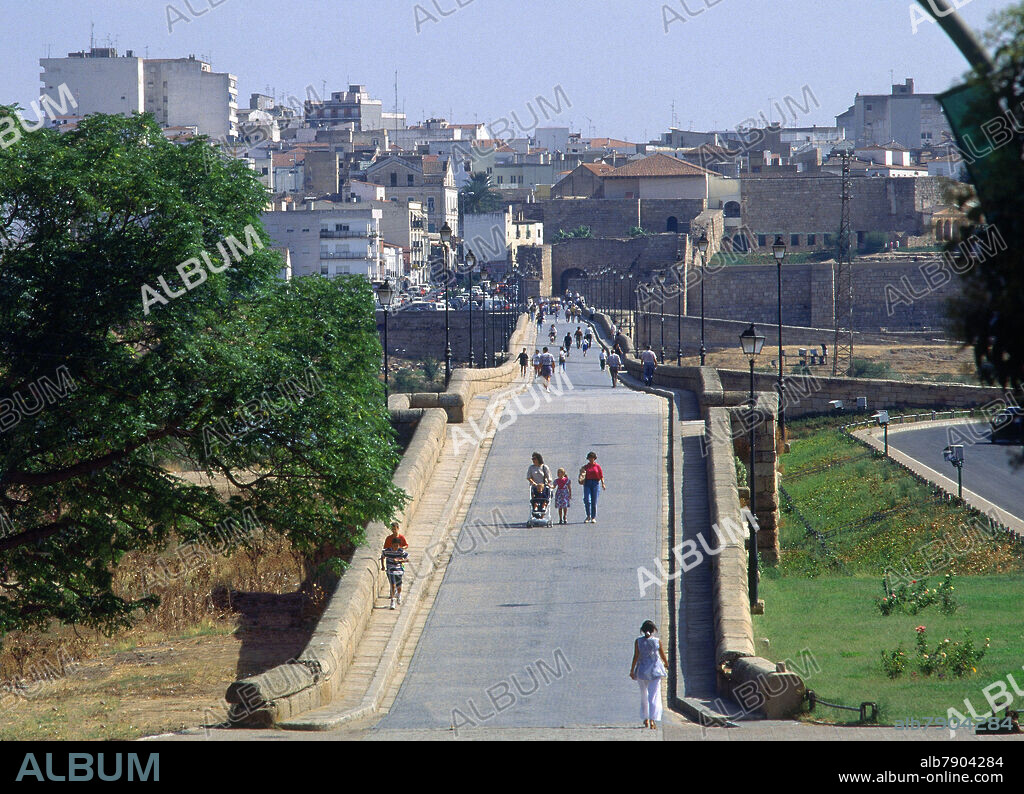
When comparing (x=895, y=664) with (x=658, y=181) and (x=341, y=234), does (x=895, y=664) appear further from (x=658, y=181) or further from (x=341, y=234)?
(x=658, y=181)

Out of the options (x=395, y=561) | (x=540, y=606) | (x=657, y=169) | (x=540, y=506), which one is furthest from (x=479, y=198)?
(x=540, y=606)

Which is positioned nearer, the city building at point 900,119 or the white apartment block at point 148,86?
the white apartment block at point 148,86

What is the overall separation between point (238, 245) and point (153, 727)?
4549 millimetres

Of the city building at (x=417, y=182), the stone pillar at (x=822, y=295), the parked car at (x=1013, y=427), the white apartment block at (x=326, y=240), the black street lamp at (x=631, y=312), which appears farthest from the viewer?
the city building at (x=417, y=182)

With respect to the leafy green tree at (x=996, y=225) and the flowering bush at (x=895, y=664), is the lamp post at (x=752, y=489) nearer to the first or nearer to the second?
the flowering bush at (x=895, y=664)

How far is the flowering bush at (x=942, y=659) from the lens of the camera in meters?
11.0

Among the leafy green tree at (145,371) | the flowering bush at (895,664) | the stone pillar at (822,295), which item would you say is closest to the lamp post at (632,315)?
the stone pillar at (822,295)

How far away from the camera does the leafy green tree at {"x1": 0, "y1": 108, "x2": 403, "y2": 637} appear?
39.2 feet

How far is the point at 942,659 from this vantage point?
11.2 metres

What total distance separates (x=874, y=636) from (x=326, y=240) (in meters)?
62.8

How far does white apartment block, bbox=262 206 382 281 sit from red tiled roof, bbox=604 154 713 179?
73.8 ft

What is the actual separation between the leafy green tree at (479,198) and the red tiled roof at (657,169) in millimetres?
9587

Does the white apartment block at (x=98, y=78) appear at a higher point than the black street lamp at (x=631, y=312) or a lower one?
higher
